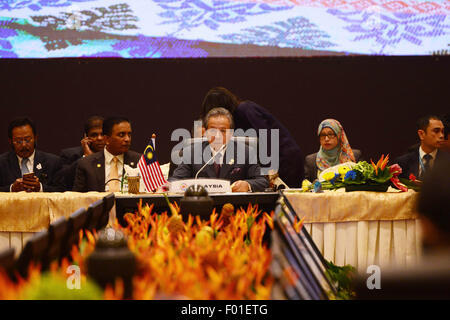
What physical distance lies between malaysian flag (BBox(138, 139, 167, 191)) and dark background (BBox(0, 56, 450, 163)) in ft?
9.50

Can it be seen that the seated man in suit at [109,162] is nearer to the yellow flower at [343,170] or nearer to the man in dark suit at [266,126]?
the man in dark suit at [266,126]

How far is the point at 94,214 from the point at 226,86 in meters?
4.23

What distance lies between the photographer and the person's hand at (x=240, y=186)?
136 inches

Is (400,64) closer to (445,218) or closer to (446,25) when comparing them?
(446,25)

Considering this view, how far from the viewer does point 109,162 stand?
4121 mm

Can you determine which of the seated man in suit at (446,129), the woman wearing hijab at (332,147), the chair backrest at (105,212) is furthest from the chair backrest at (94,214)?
the seated man in suit at (446,129)

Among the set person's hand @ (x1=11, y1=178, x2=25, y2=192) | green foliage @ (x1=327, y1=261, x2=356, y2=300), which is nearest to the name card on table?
green foliage @ (x1=327, y1=261, x2=356, y2=300)

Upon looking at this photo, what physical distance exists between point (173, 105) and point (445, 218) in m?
5.40

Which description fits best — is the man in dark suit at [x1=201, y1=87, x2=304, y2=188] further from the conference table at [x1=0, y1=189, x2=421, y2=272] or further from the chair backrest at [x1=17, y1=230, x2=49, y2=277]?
the chair backrest at [x1=17, y1=230, x2=49, y2=277]

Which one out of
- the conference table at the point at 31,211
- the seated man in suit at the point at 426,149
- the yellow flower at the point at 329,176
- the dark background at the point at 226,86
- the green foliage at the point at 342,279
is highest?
the dark background at the point at 226,86

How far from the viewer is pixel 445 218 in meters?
1.09

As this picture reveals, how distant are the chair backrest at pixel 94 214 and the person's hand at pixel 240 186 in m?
1.17

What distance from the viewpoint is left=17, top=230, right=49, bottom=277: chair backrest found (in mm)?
1266
